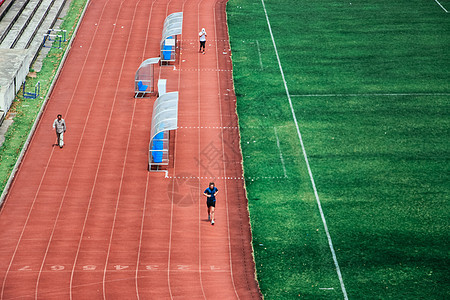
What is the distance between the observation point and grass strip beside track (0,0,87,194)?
25.5 meters

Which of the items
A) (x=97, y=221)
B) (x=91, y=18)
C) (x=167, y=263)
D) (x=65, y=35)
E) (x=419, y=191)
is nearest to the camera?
(x=167, y=263)

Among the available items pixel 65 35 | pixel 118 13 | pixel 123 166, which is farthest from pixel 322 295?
pixel 118 13

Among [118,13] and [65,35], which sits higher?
[118,13]

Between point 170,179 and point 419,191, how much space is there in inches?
360

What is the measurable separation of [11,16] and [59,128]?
13.5 meters

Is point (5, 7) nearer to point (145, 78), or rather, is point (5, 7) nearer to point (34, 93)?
point (34, 93)

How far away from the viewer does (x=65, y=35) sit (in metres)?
36.8

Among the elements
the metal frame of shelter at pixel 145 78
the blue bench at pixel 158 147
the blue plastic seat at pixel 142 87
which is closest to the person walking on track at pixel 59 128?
the blue bench at pixel 158 147

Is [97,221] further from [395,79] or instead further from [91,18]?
[91,18]

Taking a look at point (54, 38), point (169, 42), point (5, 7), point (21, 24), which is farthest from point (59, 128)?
point (5, 7)

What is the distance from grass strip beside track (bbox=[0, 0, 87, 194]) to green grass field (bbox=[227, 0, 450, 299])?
28.9ft

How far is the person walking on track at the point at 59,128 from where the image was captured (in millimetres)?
25703

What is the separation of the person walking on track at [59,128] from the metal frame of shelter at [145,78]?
5.36m

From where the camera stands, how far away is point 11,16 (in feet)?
120
